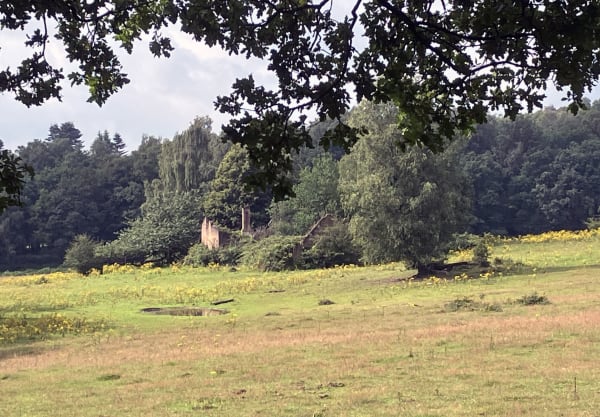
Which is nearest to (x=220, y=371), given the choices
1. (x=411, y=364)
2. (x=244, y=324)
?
(x=411, y=364)

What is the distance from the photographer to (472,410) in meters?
10.5

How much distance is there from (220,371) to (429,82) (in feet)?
31.9

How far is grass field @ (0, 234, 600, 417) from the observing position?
11.6 meters

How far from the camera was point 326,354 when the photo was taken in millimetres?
15938

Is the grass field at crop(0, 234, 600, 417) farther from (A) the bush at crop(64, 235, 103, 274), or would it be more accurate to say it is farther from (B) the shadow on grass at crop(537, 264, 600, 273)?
(A) the bush at crop(64, 235, 103, 274)

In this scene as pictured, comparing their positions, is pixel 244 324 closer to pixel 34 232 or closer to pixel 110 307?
pixel 110 307

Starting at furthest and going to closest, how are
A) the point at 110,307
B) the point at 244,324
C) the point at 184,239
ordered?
1. the point at 184,239
2. the point at 110,307
3. the point at 244,324

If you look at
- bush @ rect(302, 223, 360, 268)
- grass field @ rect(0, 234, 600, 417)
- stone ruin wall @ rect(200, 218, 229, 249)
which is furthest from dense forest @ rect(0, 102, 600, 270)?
grass field @ rect(0, 234, 600, 417)

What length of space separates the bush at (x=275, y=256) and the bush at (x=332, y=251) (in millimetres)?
1088

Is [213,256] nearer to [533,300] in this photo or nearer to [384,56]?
[533,300]

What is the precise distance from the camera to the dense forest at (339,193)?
35.5 meters

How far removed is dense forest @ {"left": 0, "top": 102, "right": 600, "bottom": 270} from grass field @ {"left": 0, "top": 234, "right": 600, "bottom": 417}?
4.94 m

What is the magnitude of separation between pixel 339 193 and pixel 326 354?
42705 mm

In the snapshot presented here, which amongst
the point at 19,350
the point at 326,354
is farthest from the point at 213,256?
the point at 326,354
